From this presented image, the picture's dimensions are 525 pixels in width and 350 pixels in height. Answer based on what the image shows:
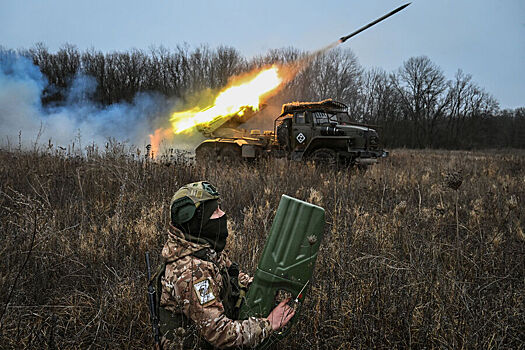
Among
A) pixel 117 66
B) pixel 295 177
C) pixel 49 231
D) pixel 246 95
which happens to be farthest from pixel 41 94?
pixel 49 231

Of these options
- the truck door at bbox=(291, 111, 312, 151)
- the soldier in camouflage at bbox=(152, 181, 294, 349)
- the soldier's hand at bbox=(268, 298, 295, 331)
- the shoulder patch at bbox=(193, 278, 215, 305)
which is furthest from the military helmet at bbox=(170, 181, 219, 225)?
the truck door at bbox=(291, 111, 312, 151)

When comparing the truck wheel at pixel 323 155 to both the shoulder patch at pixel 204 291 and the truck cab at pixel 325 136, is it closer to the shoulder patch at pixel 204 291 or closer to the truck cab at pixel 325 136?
the truck cab at pixel 325 136

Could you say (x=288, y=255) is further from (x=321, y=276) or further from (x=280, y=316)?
(x=321, y=276)

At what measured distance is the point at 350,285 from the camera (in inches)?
104

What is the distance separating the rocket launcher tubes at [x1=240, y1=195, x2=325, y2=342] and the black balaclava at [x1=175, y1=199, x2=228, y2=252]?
282mm

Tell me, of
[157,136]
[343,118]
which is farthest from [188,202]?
[157,136]

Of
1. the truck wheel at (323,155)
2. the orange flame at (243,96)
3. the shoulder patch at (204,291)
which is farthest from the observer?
the orange flame at (243,96)

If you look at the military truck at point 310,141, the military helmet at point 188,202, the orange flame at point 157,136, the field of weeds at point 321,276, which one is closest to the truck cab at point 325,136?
the military truck at point 310,141

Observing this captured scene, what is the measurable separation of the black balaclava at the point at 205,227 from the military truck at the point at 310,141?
8.42 m

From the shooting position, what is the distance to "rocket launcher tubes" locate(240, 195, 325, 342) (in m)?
1.79

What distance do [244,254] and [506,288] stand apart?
2273 millimetres

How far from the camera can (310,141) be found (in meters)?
10.8

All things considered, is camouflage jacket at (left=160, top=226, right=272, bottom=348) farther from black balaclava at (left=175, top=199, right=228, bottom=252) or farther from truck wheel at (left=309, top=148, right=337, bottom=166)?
truck wheel at (left=309, top=148, right=337, bottom=166)

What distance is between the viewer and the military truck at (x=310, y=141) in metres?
10.6
